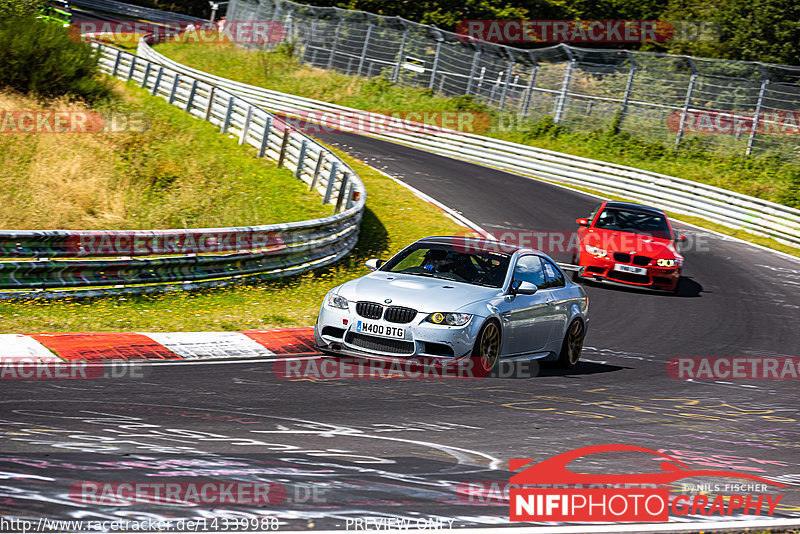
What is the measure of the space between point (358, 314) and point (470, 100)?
3218 cm

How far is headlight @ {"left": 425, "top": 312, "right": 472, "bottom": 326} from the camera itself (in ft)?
30.8

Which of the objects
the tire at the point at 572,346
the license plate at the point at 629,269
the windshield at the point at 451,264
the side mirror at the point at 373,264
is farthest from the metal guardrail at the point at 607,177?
the side mirror at the point at 373,264

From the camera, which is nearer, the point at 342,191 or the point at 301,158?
the point at 342,191

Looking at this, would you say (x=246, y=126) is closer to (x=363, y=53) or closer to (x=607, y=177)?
(x=607, y=177)

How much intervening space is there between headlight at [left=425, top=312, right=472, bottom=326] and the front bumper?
42mm

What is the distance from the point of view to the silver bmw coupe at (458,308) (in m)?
9.41

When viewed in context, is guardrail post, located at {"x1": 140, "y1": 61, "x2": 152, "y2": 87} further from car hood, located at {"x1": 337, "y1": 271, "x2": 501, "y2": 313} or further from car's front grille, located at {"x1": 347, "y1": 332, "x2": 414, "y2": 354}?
car's front grille, located at {"x1": 347, "y1": 332, "x2": 414, "y2": 354}

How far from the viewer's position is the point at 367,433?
7.05 m

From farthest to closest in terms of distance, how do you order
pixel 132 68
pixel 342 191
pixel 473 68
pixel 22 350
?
pixel 473 68 < pixel 132 68 < pixel 342 191 < pixel 22 350

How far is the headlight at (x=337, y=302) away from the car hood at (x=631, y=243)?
375 inches

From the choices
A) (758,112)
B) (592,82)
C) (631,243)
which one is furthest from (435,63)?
(631,243)

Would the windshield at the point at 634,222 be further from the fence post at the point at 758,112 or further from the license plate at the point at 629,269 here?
the fence post at the point at 758,112

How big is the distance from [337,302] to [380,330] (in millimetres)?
653

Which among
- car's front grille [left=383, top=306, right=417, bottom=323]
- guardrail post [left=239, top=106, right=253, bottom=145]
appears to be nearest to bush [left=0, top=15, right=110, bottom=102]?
guardrail post [left=239, top=106, right=253, bottom=145]
